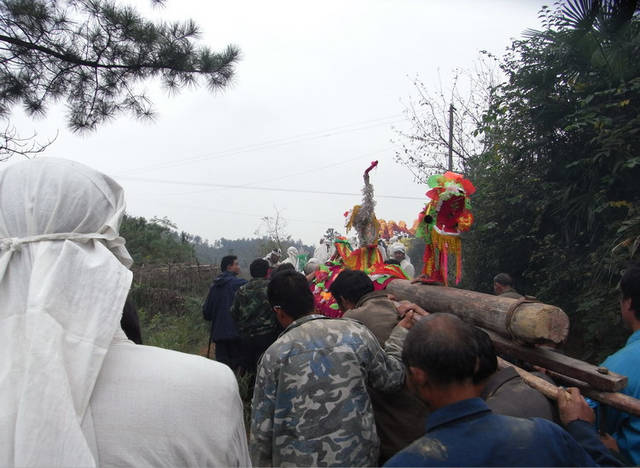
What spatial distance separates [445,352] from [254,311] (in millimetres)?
3379

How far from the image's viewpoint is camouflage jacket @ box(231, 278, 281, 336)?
455 centimetres

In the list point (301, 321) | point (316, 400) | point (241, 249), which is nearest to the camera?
point (316, 400)

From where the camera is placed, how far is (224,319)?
17.3ft

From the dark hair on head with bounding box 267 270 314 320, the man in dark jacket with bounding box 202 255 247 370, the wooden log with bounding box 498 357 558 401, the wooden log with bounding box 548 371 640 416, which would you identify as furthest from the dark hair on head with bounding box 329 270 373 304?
the man in dark jacket with bounding box 202 255 247 370

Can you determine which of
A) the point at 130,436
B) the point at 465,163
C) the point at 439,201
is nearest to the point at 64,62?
the point at 439,201

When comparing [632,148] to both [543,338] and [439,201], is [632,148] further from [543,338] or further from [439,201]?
[543,338]

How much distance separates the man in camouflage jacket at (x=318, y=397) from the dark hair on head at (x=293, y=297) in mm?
167

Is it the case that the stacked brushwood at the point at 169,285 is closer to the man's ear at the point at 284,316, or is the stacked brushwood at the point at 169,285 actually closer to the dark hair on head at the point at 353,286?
the dark hair on head at the point at 353,286

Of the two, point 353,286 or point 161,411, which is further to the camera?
point 353,286

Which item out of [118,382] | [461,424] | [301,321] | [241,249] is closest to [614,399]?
[461,424]

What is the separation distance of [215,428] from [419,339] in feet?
2.25

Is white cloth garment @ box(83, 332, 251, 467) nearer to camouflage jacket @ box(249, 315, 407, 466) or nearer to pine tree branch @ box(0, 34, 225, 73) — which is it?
camouflage jacket @ box(249, 315, 407, 466)

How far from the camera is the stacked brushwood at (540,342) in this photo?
5.76ft

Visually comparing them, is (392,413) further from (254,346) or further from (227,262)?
(227,262)
